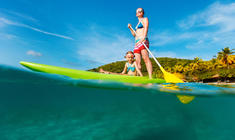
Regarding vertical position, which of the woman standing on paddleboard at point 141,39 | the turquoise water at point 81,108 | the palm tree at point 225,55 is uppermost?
the palm tree at point 225,55

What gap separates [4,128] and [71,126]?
2.56m

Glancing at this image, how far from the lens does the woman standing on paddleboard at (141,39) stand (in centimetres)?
539

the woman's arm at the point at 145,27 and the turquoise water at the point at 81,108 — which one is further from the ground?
the woman's arm at the point at 145,27

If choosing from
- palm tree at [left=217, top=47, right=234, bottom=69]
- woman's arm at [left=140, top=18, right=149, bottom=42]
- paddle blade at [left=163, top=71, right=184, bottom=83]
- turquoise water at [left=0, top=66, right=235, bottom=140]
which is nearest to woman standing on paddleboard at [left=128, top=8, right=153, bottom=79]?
woman's arm at [left=140, top=18, right=149, bottom=42]

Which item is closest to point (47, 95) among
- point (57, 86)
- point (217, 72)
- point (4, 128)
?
point (57, 86)

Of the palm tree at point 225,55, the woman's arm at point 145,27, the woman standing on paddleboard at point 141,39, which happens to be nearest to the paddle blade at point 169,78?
the woman standing on paddleboard at point 141,39

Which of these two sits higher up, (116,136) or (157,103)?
(157,103)

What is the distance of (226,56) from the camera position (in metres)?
40.9

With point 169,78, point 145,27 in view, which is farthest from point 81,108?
point 145,27

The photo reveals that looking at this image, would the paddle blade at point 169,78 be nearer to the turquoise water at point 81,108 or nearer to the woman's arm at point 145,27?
the turquoise water at point 81,108

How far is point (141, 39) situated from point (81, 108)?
16.5ft

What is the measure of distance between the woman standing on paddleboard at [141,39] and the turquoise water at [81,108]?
39.3 inches

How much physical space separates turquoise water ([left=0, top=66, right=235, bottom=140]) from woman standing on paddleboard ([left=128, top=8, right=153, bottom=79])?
1.00 m

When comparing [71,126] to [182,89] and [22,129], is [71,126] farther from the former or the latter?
[182,89]
